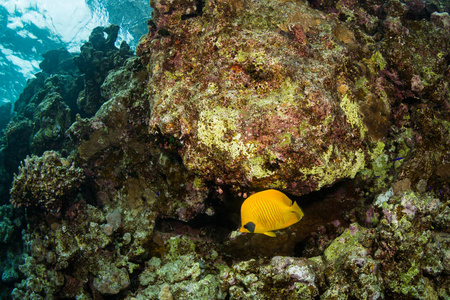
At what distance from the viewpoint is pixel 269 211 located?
6.29 feet

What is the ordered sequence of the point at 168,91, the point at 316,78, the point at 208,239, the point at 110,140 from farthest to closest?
the point at 110,140
the point at 208,239
the point at 168,91
the point at 316,78

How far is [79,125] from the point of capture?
233 inches

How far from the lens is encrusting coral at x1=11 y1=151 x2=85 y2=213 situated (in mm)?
4387

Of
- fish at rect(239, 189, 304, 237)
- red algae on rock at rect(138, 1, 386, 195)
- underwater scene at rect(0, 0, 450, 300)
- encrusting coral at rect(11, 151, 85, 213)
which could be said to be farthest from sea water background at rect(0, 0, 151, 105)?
fish at rect(239, 189, 304, 237)

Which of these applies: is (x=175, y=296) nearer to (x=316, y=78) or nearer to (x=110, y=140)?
(x=316, y=78)

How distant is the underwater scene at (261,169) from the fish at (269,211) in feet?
0.04

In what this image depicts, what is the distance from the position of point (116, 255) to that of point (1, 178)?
9.13m

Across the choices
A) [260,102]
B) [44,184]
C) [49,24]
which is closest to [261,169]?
[260,102]

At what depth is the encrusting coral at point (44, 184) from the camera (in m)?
4.39

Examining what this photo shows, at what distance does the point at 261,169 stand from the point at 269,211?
2.25 ft

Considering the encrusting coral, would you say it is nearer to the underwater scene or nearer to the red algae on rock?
the underwater scene

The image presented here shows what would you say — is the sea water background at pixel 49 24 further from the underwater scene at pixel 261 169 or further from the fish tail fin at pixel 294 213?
the fish tail fin at pixel 294 213

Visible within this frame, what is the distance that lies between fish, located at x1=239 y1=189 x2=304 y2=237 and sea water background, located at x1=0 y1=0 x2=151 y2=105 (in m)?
31.7

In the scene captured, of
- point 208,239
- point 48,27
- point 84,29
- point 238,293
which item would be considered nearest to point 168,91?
point 208,239
